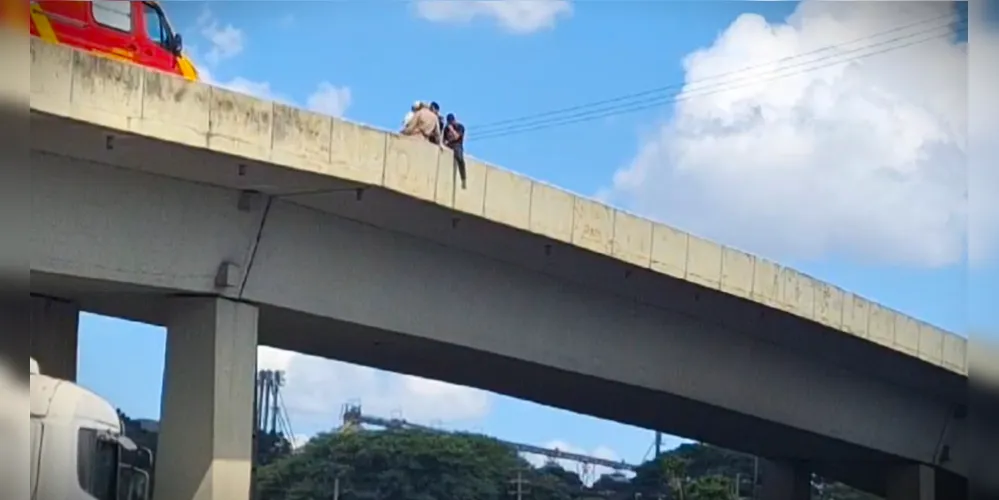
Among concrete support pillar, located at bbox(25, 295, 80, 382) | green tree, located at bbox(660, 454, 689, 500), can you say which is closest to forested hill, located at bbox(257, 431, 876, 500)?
green tree, located at bbox(660, 454, 689, 500)

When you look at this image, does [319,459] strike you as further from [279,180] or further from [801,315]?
[279,180]

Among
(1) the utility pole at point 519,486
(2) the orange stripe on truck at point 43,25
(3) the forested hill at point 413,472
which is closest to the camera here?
(2) the orange stripe on truck at point 43,25

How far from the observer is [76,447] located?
12375mm

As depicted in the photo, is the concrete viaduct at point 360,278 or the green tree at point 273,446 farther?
the green tree at point 273,446

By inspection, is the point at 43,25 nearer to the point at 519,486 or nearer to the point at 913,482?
the point at 913,482

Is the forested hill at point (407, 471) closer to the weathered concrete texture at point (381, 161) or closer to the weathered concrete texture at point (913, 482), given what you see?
the weathered concrete texture at point (913, 482)

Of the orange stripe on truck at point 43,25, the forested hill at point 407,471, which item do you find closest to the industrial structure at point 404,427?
the forested hill at point 407,471

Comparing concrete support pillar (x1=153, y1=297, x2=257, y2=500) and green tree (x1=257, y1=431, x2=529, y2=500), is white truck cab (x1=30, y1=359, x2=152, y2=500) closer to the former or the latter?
concrete support pillar (x1=153, y1=297, x2=257, y2=500)

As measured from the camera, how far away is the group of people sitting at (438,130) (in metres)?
21.0

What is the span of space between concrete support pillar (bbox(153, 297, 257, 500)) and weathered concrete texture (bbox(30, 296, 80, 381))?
144 centimetres

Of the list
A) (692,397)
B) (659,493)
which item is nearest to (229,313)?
(692,397)

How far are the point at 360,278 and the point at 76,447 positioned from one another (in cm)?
957

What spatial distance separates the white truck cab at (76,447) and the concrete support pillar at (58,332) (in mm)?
5308

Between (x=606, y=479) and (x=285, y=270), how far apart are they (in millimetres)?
46679
